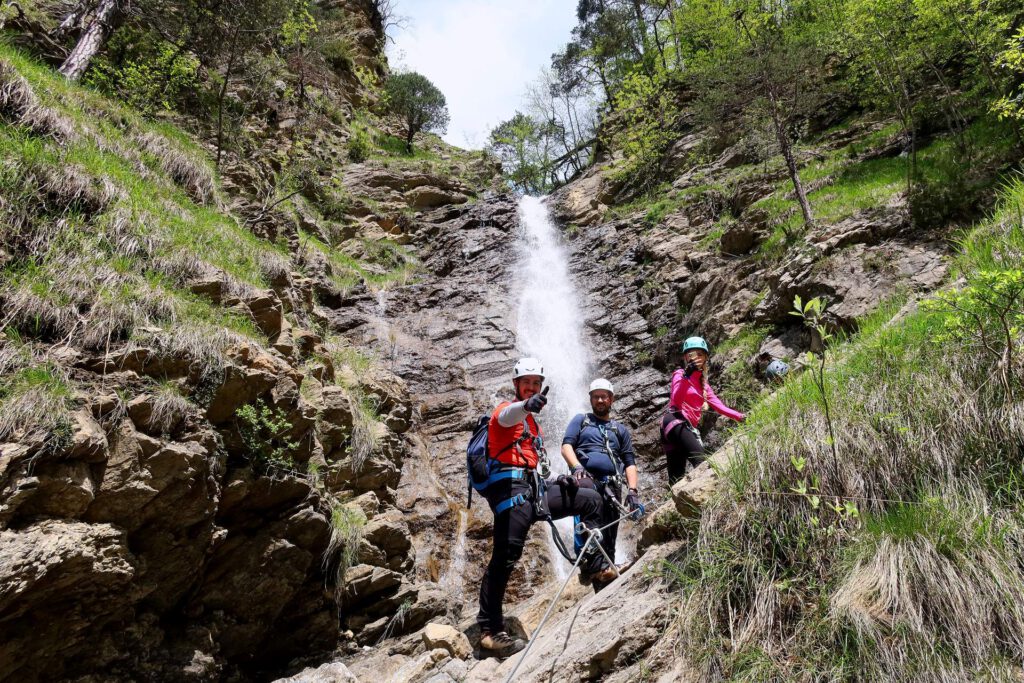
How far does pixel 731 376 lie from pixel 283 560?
7025 mm

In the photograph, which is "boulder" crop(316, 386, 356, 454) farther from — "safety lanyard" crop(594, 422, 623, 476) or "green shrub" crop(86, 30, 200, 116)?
"green shrub" crop(86, 30, 200, 116)

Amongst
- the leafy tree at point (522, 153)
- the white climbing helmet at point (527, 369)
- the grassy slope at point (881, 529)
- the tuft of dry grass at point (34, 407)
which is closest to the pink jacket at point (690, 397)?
the white climbing helmet at point (527, 369)

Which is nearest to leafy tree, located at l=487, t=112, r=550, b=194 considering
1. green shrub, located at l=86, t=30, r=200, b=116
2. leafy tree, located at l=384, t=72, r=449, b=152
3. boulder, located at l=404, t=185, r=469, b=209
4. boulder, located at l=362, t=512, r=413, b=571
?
leafy tree, located at l=384, t=72, r=449, b=152

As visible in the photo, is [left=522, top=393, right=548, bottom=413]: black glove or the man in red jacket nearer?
[left=522, top=393, right=548, bottom=413]: black glove

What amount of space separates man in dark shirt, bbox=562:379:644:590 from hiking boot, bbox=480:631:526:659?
1184 millimetres

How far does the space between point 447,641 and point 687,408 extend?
10.2 ft

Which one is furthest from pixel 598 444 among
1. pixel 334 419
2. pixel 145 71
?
pixel 145 71

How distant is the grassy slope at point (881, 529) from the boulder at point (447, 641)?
250 centimetres

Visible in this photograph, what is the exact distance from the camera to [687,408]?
5535 mm

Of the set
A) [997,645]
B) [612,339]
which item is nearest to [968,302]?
[997,645]

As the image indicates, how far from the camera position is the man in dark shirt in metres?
5.12

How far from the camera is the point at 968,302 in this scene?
2.77 metres

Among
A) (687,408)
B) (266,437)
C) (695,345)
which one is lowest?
(687,408)

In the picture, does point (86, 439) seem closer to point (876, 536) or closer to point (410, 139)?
point (876, 536)
